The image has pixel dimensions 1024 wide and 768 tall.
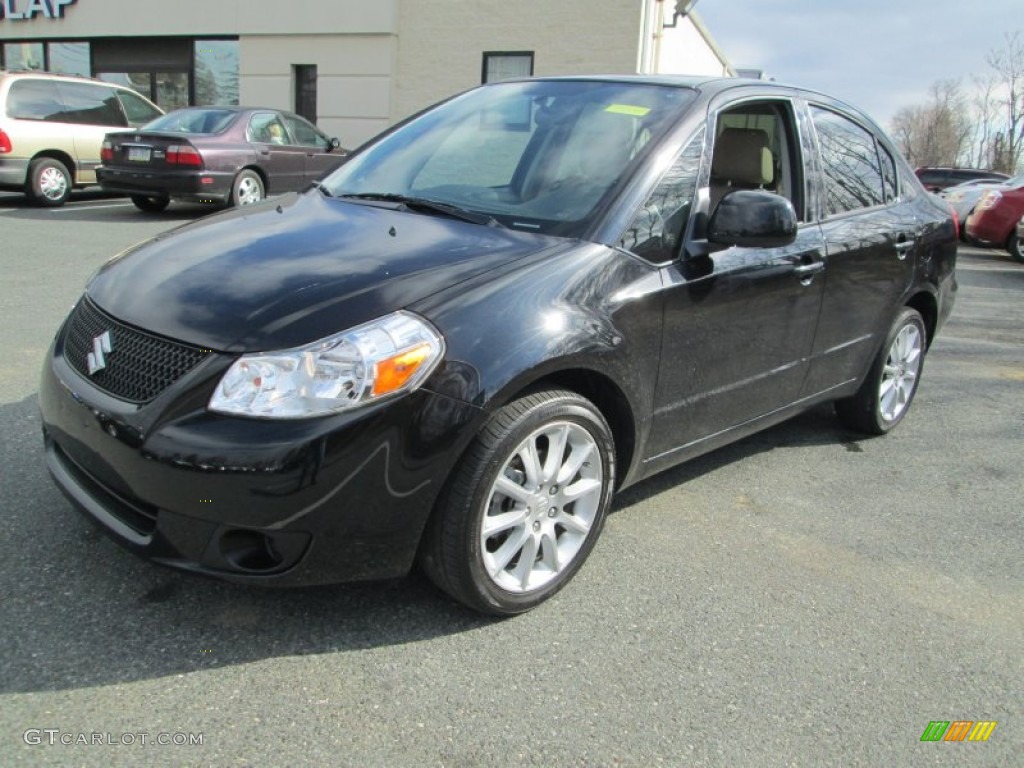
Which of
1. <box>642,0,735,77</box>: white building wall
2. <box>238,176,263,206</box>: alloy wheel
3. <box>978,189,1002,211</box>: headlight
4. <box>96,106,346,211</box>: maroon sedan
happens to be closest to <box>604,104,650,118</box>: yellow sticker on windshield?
<box>96,106,346,211</box>: maroon sedan

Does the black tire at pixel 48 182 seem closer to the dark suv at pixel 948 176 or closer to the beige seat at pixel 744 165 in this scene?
the beige seat at pixel 744 165

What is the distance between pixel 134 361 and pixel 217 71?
21.2 metres

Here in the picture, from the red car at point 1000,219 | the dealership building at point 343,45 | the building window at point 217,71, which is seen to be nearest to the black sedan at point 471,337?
the red car at point 1000,219

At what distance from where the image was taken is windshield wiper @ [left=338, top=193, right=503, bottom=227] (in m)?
3.05

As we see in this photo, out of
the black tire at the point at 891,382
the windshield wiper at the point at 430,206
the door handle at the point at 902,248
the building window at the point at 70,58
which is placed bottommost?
the black tire at the point at 891,382

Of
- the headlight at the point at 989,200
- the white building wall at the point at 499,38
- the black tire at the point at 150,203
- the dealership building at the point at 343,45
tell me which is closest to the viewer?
the black tire at the point at 150,203

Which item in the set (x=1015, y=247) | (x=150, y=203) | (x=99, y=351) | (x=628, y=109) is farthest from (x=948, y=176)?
(x=99, y=351)

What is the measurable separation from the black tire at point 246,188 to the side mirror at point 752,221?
9.43 metres

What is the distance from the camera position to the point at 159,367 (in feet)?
7.78

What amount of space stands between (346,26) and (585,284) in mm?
18501

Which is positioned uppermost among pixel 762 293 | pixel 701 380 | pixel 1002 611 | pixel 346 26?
pixel 346 26

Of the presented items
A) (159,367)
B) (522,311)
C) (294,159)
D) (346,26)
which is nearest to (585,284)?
(522,311)

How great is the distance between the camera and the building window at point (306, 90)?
65.9 ft

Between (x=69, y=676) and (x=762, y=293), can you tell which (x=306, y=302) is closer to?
(x=69, y=676)
